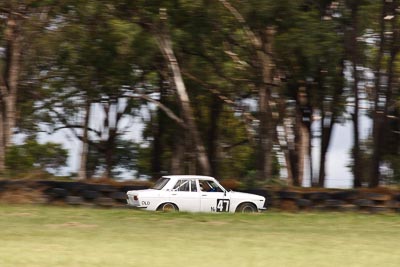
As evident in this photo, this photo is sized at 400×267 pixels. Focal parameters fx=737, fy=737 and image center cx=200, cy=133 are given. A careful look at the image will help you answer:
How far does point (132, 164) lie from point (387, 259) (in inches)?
1356

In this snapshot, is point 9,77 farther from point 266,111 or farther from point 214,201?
point 214,201

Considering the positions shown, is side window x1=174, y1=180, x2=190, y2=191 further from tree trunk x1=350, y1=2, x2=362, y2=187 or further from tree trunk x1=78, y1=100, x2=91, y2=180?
tree trunk x1=78, y1=100, x2=91, y2=180

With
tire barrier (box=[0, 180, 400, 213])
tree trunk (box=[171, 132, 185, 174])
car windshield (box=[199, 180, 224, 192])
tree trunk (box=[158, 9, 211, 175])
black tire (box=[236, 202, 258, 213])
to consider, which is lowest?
black tire (box=[236, 202, 258, 213])

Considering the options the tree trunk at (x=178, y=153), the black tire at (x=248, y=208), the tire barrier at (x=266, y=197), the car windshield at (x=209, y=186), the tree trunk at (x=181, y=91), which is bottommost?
the black tire at (x=248, y=208)

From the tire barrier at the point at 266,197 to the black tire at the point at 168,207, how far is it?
142 centimetres

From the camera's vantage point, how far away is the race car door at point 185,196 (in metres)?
21.6

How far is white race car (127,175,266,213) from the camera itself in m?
21.6

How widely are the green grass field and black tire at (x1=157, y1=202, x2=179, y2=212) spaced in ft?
4.21

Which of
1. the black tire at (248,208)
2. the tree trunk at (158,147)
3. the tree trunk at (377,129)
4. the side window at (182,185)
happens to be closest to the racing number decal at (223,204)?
the black tire at (248,208)

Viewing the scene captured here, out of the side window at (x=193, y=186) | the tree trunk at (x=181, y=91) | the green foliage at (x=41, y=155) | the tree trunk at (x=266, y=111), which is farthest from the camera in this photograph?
the green foliage at (x=41, y=155)

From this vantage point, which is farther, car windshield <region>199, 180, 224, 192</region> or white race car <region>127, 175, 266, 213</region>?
car windshield <region>199, 180, 224, 192</region>

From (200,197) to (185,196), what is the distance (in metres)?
0.48

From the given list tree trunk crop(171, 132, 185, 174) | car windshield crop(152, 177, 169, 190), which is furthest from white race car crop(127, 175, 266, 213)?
tree trunk crop(171, 132, 185, 174)

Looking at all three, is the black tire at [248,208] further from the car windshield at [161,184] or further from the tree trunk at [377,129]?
the tree trunk at [377,129]
